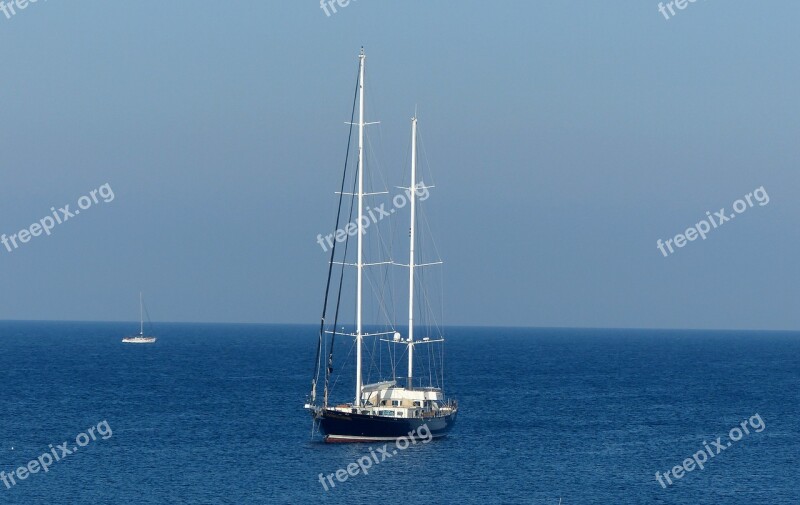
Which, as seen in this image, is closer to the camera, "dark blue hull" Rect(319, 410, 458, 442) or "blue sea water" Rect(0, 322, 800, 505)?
"blue sea water" Rect(0, 322, 800, 505)

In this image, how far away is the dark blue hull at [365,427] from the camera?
305 feet

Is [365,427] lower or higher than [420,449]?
higher

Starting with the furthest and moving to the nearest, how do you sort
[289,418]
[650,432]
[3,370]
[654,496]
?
[3,370], [289,418], [650,432], [654,496]

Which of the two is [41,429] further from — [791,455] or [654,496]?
[791,455]

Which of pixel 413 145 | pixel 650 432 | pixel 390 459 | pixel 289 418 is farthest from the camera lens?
pixel 289 418

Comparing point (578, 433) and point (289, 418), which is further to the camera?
point (289, 418)

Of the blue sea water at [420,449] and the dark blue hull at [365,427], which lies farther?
the dark blue hull at [365,427]

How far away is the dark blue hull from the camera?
305 feet

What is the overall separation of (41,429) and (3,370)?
306 feet

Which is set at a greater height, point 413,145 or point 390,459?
point 413,145

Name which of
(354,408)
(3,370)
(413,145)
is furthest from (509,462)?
(3,370)

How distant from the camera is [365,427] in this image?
306 ft

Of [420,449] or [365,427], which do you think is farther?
[420,449]

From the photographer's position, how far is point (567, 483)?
270ft
